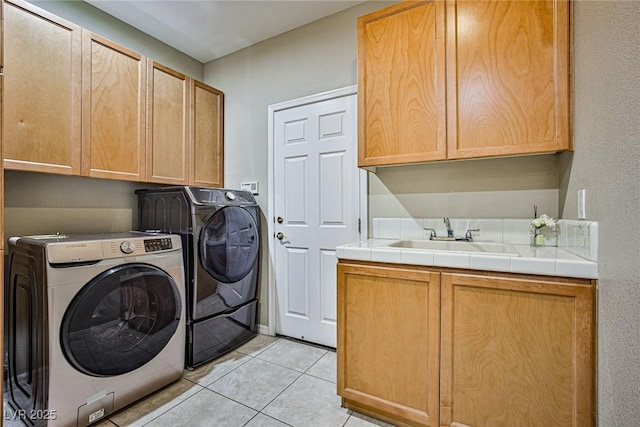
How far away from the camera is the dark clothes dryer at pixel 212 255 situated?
2.01 m

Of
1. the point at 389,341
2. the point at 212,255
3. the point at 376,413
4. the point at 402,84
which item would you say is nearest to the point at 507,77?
the point at 402,84

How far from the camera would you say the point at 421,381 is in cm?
137

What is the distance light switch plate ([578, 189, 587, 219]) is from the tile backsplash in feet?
0.11

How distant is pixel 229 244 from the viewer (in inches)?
89.1

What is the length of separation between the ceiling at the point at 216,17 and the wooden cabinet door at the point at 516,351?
87.4 inches

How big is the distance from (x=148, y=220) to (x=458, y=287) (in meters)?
2.23

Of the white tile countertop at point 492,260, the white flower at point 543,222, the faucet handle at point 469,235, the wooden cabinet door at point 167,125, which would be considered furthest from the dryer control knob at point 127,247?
the white flower at point 543,222

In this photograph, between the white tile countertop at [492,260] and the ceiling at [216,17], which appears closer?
the white tile countertop at [492,260]

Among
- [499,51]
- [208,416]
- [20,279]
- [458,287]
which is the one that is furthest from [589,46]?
[20,279]

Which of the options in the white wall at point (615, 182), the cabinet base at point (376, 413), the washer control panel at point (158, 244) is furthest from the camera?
the washer control panel at point (158, 244)

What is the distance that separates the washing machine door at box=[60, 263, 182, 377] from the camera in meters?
1.43

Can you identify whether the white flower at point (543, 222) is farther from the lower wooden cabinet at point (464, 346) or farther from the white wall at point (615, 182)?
the lower wooden cabinet at point (464, 346)

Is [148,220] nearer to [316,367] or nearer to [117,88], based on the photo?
[117,88]

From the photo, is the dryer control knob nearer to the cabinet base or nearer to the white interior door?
the white interior door
